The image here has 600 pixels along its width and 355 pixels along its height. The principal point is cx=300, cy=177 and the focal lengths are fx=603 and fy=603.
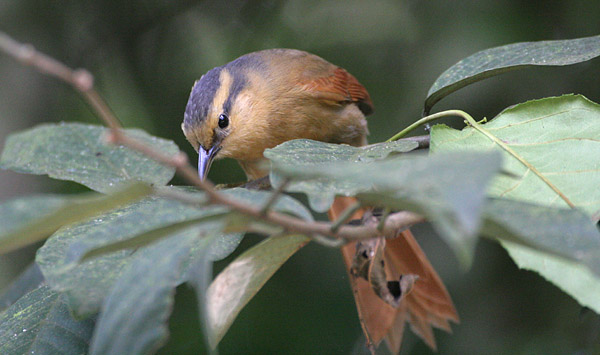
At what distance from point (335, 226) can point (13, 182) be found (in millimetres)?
3349

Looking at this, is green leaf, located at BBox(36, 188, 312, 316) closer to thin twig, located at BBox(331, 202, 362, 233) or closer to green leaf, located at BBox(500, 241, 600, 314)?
thin twig, located at BBox(331, 202, 362, 233)

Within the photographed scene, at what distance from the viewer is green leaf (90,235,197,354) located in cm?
97

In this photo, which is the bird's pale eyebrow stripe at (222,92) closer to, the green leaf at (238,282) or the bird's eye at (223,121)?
the bird's eye at (223,121)

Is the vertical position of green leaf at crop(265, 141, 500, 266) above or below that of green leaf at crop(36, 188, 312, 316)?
above

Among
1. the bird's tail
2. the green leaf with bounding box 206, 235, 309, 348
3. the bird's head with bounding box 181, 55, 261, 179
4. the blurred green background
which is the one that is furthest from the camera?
the blurred green background

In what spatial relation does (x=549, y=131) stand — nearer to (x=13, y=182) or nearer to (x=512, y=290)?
(x=512, y=290)

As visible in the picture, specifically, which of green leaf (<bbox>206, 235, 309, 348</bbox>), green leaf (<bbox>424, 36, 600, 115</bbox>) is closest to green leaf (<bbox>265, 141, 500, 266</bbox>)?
green leaf (<bbox>206, 235, 309, 348</bbox>)

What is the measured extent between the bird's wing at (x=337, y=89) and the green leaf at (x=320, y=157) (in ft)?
5.46

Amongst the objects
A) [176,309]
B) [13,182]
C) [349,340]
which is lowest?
[349,340]

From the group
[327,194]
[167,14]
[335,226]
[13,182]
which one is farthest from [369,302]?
[167,14]

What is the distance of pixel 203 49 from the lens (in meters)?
4.40

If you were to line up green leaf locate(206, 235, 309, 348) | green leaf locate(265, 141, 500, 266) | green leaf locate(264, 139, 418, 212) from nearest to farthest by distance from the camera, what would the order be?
1. green leaf locate(265, 141, 500, 266)
2. green leaf locate(264, 139, 418, 212)
3. green leaf locate(206, 235, 309, 348)

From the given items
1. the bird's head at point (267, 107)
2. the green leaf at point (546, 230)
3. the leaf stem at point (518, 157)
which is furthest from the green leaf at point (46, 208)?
the bird's head at point (267, 107)

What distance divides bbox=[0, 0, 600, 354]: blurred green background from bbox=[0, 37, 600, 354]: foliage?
1629 millimetres
